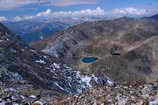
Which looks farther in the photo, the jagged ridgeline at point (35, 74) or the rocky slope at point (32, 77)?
the jagged ridgeline at point (35, 74)

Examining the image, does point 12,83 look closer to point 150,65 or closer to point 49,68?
point 49,68

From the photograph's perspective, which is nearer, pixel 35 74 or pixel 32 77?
pixel 32 77

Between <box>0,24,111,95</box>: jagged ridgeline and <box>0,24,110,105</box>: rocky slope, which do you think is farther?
<box>0,24,111,95</box>: jagged ridgeline

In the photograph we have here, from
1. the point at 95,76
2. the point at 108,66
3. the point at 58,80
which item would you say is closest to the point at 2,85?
the point at 58,80

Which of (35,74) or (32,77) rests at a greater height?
(35,74)
